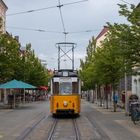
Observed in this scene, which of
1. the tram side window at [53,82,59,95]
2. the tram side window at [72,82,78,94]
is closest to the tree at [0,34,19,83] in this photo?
the tram side window at [53,82,59,95]

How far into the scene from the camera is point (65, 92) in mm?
37094

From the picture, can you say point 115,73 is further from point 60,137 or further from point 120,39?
point 60,137

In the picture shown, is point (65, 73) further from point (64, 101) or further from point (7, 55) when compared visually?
point (7, 55)

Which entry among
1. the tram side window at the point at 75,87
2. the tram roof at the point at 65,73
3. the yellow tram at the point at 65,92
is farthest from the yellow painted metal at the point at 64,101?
the tram roof at the point at 65,73

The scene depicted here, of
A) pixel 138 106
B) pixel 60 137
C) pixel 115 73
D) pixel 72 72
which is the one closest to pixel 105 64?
pixel 115 73

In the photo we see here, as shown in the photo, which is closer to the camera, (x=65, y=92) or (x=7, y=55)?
(x=65, y=92)

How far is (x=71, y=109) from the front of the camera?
37.1m

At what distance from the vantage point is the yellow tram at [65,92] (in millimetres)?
36781

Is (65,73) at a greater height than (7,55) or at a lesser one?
lesser

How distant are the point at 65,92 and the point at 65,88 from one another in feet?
0.95

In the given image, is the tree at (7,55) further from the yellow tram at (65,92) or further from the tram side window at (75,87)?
the tram side window at (75,87)

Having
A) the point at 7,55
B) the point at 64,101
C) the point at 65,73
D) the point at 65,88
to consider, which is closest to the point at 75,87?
the point at 65,88

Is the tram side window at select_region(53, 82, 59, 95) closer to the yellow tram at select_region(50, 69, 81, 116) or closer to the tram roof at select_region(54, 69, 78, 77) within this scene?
the yellow tram at select_region(50, 69, 81, 116)

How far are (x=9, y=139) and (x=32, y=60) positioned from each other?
7239 cm
